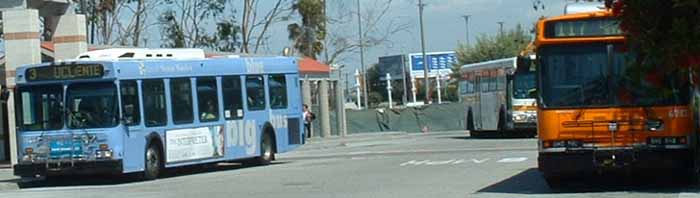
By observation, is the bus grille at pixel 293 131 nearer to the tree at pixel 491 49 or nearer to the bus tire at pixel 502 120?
the bus tire at pixel 502 120

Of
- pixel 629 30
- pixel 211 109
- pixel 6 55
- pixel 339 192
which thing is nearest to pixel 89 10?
pixel 6 55

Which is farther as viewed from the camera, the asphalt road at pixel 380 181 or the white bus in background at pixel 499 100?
the white bus in background at pixel 499 100

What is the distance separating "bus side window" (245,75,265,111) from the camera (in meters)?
29.9

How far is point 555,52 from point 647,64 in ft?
18.1

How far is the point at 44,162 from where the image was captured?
84.3ft

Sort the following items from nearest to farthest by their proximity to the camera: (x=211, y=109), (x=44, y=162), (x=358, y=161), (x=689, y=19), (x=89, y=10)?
(x=689, y=19) < (x=44, y=162) < (x=211, y=109) < (x=358, y=161) < (x=89, y=10)

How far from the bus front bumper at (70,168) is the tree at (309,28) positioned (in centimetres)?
3447

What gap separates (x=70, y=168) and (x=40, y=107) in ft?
4.83

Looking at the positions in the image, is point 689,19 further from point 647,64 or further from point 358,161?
point 358,161

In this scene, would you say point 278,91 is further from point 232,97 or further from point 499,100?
point 499,100

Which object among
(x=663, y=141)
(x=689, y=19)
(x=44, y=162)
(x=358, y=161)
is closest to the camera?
(x=689, y=19)

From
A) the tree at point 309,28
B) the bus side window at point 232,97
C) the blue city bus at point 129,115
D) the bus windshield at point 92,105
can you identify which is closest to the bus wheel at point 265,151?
the blue city bus at point 129,115

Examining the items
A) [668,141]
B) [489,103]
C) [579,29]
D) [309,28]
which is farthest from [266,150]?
[309,28]

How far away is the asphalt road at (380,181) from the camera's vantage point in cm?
1978
